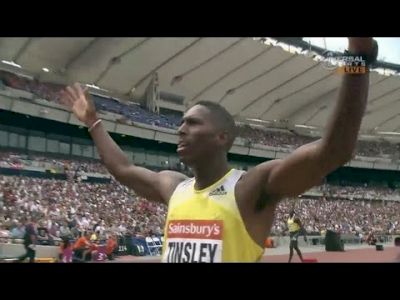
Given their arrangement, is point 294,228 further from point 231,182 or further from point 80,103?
point 231,182

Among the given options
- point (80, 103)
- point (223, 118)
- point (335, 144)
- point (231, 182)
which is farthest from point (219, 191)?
point (80, 103)

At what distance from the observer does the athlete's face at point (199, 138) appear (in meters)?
1.97

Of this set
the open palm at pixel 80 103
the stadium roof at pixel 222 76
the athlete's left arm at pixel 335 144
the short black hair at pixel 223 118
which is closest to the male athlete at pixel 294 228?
the stadium roof at pixel 222 76

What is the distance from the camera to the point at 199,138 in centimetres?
197

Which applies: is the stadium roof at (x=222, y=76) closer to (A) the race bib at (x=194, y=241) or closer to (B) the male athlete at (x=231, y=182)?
(B) the male athlete at (x=231, y=182)

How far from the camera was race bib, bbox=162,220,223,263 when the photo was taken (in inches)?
72.2

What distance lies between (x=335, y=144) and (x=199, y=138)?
63 cm

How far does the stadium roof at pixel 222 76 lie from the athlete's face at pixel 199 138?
2.95 meters

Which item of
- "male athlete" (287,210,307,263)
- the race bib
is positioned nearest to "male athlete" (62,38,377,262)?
the race bib

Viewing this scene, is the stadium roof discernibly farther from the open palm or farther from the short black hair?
Answer: the short black hair

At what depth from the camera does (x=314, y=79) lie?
680 cm
